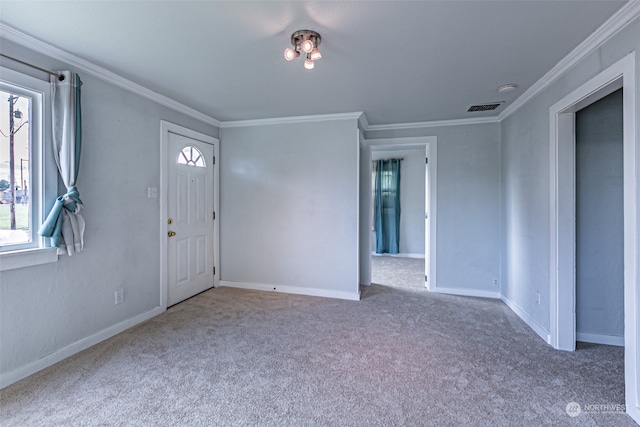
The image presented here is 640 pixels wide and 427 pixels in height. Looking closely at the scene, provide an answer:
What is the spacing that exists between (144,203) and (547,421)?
145 inches

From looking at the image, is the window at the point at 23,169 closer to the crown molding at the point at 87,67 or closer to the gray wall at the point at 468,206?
the crown molding at the point at 87,67

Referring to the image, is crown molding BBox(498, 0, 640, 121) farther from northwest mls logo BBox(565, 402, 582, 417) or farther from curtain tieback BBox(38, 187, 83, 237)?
curtain tieback BBox(38, 187, 83, 237)

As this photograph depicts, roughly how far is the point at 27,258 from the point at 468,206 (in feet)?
14.9

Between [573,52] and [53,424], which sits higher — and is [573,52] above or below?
above

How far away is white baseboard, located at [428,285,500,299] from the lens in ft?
12.6

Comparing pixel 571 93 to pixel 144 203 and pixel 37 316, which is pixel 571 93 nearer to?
pixel 144 203

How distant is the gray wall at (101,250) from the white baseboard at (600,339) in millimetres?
4250

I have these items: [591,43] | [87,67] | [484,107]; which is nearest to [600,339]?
[591,43]

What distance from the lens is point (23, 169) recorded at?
6.82 feet

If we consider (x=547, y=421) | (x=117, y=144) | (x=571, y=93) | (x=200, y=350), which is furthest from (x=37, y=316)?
(x=571, y=93)

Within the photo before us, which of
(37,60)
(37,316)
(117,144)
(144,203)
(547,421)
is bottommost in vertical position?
(547,421)

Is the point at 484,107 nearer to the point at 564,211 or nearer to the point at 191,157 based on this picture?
the point at 564,211

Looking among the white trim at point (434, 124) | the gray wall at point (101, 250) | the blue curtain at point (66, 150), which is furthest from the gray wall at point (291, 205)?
the blue curtain at point (66, 150)

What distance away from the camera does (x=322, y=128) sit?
3.78m
